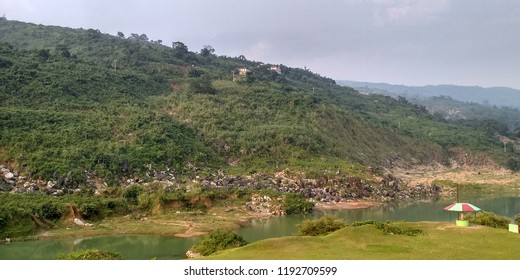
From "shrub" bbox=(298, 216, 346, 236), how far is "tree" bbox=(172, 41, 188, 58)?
106987mm

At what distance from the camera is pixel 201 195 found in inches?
2034

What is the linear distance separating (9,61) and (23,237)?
51.2 m

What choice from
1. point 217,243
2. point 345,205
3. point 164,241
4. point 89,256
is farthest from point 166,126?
point 89,256

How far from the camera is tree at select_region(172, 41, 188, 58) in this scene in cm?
13400

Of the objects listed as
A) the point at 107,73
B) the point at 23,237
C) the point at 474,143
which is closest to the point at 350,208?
the point at 23,237

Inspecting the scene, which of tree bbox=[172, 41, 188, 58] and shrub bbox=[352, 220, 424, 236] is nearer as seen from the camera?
shrub bbox=[352, 220, 424, 236]

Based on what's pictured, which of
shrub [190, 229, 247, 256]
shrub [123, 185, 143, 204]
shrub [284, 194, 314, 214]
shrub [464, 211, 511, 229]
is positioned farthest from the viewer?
shrub [284, 194, 314, 214]

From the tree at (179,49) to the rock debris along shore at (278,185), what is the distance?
76307mm

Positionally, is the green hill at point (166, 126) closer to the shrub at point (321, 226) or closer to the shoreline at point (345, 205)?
the shoreline at point (345, 205)

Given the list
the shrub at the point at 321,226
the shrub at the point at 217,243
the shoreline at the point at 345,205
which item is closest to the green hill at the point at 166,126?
the shoreline at the point at 345,205

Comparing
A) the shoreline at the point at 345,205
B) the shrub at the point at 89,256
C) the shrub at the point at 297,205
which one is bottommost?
the shoreline at the point at 345,205

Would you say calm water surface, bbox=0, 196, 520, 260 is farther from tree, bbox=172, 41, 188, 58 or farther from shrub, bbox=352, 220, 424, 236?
tree, bbox=172, 41, 188, 58

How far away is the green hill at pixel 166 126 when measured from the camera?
5844 centimetres

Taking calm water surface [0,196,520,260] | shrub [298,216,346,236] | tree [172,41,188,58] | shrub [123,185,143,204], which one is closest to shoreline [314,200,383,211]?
calm water surface [0,196,520,260]
